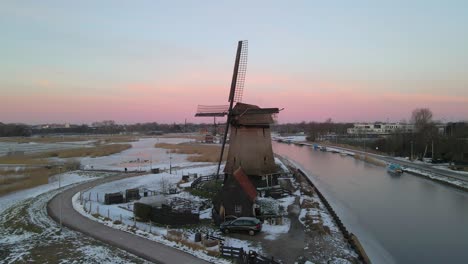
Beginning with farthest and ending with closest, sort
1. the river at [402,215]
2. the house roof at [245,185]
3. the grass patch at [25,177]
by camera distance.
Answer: the grass patch at [25,177] → the house roof at [245,185] → the river at [402,215]

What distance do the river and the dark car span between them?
6.14 meters

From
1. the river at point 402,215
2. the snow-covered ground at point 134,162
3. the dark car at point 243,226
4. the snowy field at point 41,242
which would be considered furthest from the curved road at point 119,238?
the snow-covered ground at point 134,162

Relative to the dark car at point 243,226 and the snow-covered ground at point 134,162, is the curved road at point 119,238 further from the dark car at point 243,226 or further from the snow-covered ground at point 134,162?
the snow-covered ground at point 134,162

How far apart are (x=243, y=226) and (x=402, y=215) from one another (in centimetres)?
1386

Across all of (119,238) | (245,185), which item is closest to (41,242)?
(119,238)

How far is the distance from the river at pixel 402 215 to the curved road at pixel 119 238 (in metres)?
9.82

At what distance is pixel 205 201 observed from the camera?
88.4 ft

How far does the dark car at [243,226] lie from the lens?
18953 millimetres

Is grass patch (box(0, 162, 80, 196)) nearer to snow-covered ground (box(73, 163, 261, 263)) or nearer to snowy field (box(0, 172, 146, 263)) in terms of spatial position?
snow-covered ground (box(73, 163, 261, 263))

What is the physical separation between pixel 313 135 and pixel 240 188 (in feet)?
377

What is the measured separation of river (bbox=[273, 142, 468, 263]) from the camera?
18.4m

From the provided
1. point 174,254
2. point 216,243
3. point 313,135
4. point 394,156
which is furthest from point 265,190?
point 313,135

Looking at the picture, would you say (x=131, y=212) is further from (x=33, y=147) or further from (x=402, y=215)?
(x=33, y=147)

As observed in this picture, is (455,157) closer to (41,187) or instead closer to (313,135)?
(41,187)
